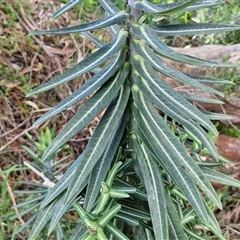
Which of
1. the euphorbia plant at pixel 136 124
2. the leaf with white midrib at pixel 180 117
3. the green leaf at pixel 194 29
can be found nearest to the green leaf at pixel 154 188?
the euphorbia plant at pixel 136 124

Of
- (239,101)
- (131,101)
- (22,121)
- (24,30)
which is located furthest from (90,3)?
(131,101)

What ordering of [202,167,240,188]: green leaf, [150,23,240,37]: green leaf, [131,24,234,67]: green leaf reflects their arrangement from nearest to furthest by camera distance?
1. [131,24,234,67]: green leaf
2. [150,23,240,37]: green leaf
3. [202,167,240,188]: green leaf

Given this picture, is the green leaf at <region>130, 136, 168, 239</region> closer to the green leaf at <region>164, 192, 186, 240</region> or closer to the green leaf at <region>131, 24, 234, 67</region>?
the green leaf at <region>164, 192, 186, 240</region>

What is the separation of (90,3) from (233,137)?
1.16 metres

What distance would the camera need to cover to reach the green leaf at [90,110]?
0.73 metres

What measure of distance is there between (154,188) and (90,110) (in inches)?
8.1

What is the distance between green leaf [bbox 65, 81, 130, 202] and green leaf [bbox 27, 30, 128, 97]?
0.30 feet

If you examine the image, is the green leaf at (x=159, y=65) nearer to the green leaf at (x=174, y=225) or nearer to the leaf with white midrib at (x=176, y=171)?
the leaf with white midrib at (x=176, y=171)

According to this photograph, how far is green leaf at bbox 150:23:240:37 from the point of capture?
0.75m

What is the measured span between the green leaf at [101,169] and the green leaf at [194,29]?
0.20m

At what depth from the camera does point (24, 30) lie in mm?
2174

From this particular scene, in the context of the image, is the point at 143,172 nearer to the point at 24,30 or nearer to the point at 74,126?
the point at 74,126

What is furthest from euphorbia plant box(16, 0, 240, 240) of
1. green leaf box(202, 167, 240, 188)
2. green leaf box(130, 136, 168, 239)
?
green leaf box(202, 167, 240, 188)

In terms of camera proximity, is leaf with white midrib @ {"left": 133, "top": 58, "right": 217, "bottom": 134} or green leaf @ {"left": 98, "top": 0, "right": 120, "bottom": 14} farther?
green leaf @ {"left": 98, "top": 0, "right": 120, "bottom": 14}
